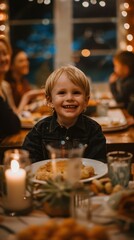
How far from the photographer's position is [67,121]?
6.60 feet

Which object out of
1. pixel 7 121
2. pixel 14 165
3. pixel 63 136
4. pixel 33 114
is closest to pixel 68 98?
pixel 63 136

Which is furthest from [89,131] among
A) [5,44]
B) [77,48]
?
[77,48]

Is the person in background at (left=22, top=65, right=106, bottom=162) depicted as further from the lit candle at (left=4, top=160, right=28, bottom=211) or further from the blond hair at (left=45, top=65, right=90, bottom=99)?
the lit candle at (left=4, top=160, right=28, bottom=211)

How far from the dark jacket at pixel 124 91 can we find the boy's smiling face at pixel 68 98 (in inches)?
79.1

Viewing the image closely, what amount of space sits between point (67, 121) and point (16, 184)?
2.35 ft

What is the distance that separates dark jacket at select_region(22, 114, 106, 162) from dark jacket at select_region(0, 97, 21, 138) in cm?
71

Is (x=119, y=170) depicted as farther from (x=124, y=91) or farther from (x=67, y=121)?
(x=124, y=91)

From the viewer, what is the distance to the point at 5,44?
11.4 feet

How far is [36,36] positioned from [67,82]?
3966 millimetres

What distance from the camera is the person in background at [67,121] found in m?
1.92

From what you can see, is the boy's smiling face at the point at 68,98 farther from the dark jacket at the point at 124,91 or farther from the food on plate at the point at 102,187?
the dark jacket at the point at 124,91

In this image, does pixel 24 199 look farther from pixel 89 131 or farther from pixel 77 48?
pixel 77 48

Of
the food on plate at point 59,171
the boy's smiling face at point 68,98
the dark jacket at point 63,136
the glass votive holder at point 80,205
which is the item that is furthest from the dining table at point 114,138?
the glass votive holder at point 80,205

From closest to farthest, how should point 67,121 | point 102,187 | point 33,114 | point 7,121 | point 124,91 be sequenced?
A: point 102,187 < point 67,121 < point 7,121 < point 33,114 < point 124,91
